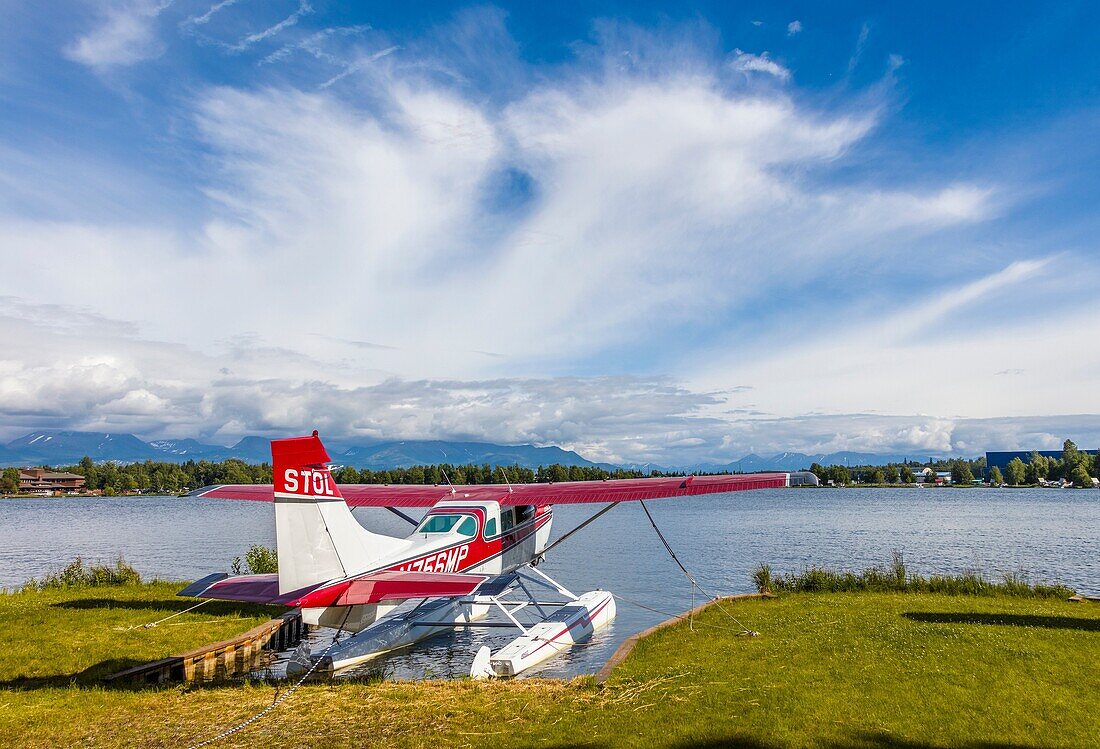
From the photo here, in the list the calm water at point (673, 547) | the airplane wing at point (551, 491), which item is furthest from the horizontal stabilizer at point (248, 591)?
the airplane wing at point (551, 491)

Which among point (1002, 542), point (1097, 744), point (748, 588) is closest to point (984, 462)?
point (1002, 542)

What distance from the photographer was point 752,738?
17.3ft

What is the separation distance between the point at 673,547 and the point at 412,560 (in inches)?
807

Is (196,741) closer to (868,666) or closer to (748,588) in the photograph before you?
(868,666)

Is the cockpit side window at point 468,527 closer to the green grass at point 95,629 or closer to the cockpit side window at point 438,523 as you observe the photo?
the cockpit side window at point 438,523

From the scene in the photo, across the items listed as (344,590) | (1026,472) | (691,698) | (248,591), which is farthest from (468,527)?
(1026,472)

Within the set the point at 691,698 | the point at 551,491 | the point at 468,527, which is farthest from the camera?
the point at 551,491

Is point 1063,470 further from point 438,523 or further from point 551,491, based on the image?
point 438,523

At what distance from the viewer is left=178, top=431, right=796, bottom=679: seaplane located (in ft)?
24.6

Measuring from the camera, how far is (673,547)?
27906 mm

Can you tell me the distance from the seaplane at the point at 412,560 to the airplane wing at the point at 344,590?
1 cm

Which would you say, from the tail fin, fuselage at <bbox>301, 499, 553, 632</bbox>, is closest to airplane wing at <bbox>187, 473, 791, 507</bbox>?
fuselage at <bbox>301, 499, 553, 632</bbox>

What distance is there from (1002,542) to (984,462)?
527ft

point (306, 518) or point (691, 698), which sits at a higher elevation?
point (306, 518)
